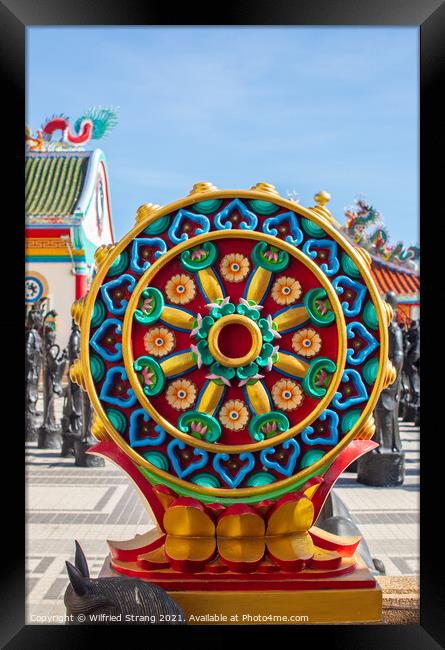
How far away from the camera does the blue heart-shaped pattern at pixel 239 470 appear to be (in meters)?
2.84

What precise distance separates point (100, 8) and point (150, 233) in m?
1.00

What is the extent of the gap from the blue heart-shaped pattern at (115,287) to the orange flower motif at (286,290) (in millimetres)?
667

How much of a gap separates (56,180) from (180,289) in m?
12.6

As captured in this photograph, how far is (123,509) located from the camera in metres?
5.80

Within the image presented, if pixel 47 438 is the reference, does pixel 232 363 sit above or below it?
above

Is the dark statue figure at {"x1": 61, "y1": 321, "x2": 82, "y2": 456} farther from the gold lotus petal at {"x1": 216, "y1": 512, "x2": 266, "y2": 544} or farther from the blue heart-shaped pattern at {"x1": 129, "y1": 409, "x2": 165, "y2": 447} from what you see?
the gold lotus petal at {"x1": 216, "y1": 512, "x2": 266, "y2": 544}

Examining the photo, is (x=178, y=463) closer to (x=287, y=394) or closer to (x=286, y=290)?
(x=287, y=394)

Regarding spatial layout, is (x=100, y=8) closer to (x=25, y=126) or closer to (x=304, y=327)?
(x=25, y=126)

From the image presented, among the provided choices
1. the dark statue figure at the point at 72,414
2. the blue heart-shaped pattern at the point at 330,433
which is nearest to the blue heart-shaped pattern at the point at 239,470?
the blue heart-shaped pattern at the point at 330,433

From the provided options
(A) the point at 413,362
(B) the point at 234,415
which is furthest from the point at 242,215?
(A) the point at 413,362

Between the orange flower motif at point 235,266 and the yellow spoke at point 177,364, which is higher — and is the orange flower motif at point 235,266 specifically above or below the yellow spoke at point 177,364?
above

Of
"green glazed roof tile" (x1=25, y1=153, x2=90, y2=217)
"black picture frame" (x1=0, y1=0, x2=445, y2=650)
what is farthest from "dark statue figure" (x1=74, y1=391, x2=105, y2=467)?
"green glazed roof tile" (x1=25, y1=153, x2=90, y2=217)

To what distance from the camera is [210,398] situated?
9.43 feet

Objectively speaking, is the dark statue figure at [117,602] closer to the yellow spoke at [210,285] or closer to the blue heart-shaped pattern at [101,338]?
the blue heart-shaped pattern at [101,338]
